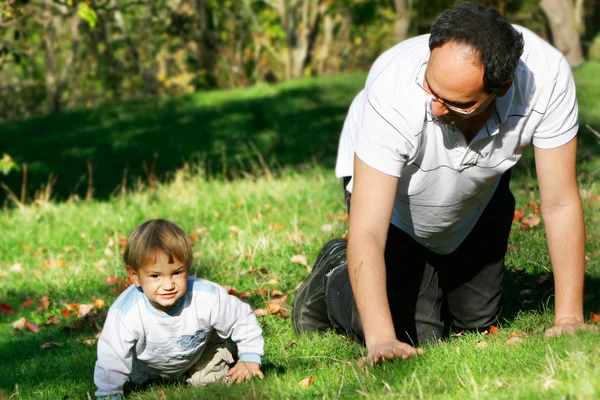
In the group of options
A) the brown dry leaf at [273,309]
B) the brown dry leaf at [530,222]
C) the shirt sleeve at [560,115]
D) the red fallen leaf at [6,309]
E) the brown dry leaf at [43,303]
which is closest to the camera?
the shirt sleeve at [560,115]

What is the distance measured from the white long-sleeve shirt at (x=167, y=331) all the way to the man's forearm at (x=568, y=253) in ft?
4.92

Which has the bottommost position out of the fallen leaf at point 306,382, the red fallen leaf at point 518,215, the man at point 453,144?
the red fallen leaf at point 518,215

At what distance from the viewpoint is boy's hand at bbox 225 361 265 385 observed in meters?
4.02

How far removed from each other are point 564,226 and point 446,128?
79 cm

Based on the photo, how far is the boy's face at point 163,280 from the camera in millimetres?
3846

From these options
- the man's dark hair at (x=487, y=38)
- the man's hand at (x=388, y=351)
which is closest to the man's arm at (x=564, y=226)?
the man's dark hair at (x=487, y=38)

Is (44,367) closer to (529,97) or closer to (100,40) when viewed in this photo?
(529,97)

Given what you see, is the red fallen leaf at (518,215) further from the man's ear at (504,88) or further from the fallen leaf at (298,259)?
the man's ear at (504,88)

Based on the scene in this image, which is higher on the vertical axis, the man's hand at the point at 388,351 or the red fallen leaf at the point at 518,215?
the man's hand at the point at 388,351

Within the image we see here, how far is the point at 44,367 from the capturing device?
194 inches

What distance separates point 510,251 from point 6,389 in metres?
3.55

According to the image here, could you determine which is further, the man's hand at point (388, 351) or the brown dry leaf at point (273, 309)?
the brown dry leaf at point (273, 309)

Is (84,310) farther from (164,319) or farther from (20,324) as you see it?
(164,319)

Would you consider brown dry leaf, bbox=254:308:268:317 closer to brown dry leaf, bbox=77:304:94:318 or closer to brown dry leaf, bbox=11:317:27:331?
brown dry leaf, bbox=77:304:94:318
